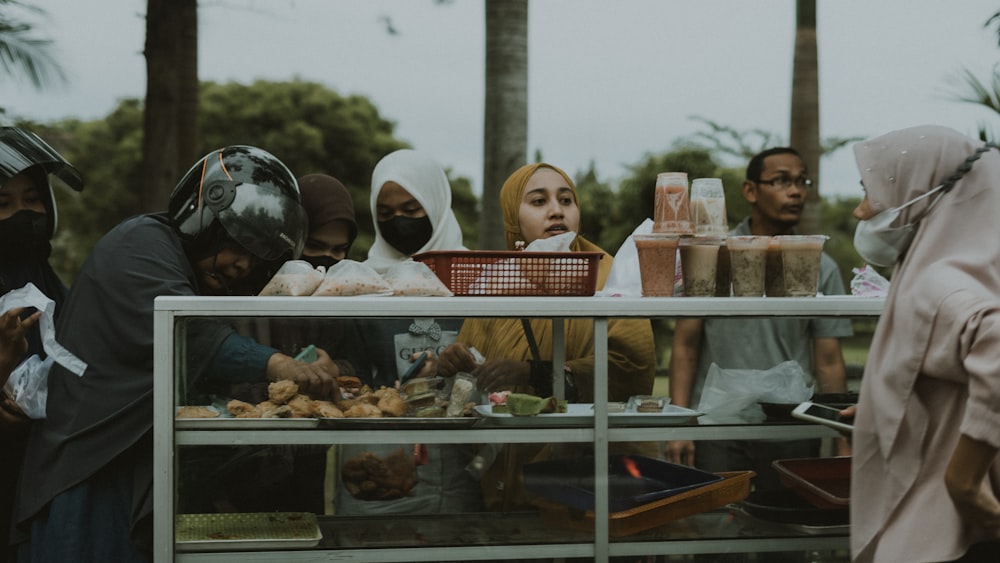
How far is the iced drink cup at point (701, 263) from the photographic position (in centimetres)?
322

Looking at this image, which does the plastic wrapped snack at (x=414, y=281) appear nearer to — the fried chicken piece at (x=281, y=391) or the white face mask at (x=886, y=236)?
the fried chicken piece at (x=281, y=391)

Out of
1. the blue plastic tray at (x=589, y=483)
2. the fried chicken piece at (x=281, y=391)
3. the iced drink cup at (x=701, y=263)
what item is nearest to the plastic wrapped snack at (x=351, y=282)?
the fried chicken piece at (x=281, y=391)

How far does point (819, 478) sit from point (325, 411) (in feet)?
5.23

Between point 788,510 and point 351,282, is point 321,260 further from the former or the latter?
point 788,510

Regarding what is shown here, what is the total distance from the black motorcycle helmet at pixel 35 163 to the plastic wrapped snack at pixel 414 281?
4.26 feet

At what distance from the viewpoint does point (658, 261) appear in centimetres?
321

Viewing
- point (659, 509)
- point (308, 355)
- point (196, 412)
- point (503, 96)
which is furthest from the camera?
point (503, 96)

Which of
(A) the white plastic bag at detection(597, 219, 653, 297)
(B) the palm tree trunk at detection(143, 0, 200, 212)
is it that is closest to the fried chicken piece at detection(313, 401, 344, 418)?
(A) the white plastic bag at detection(597, 219, 653, 297)

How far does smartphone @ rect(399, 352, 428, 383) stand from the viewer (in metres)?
3.16

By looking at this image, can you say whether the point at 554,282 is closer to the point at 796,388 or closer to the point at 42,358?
the point at 796,388

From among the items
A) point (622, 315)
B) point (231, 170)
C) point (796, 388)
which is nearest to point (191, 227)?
point (231, 170)

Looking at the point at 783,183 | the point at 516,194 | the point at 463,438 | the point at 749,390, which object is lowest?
the point at 463,438

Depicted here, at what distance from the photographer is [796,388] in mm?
3352

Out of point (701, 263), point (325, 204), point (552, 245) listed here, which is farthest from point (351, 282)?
point (325, 204)
